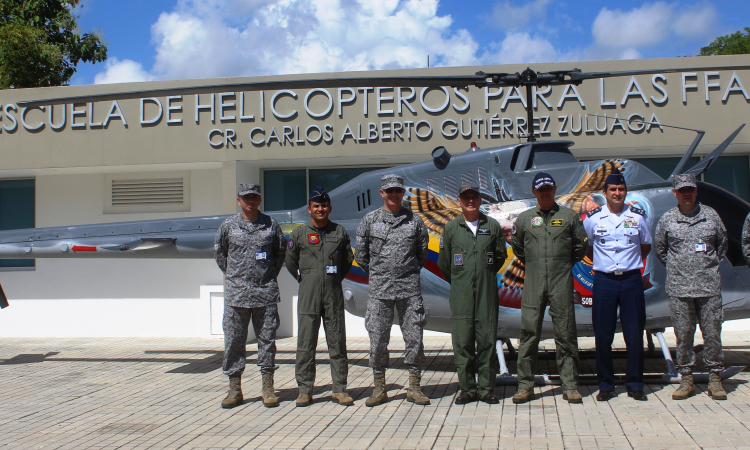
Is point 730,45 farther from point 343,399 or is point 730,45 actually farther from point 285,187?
point 343,399

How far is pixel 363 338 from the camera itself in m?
10.7

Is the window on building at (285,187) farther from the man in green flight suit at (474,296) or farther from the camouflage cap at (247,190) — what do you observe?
the man in green flight suit at (474,296)

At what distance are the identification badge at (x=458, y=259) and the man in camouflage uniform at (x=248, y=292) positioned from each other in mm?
1673

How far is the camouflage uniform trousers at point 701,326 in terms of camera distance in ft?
17.1

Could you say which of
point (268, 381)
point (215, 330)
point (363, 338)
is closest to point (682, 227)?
point (268, 381)

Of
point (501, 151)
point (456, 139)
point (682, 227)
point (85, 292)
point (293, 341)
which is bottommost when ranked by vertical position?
point (293, 341)

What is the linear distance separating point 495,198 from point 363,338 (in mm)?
4985

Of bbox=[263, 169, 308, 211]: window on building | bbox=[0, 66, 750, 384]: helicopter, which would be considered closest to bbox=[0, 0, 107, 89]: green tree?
bbox=[263, 169, 308, 211]: window on building

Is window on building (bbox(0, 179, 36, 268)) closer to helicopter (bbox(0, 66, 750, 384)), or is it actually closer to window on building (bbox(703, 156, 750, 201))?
helicopter (bbox(0, 66, 750, 384))

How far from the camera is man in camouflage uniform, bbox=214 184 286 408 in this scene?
5.51 m

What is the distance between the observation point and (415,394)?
5.32 metres

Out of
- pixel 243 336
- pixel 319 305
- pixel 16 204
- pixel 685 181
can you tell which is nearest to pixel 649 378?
pixel 685 181

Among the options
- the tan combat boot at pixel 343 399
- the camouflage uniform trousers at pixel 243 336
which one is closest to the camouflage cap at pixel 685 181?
the tan combat boot at pixel 343 399

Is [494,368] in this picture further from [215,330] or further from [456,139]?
[215,330]
